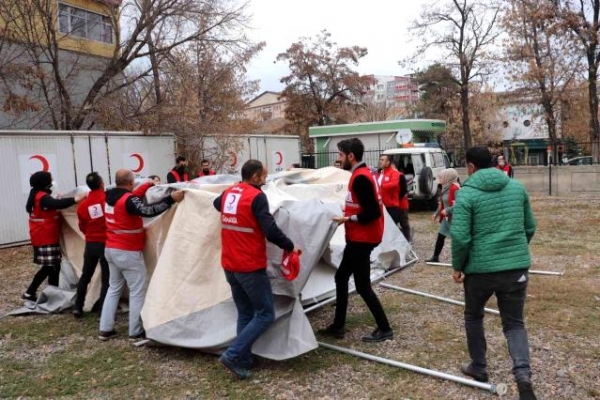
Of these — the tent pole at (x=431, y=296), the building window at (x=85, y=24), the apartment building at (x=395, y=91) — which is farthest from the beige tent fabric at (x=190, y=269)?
the apartment building at (x=395, y=91)

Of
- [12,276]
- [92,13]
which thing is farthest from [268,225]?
[92,13]

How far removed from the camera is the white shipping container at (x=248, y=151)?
50.7 feet

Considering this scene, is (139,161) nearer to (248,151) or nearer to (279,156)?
(248,151)

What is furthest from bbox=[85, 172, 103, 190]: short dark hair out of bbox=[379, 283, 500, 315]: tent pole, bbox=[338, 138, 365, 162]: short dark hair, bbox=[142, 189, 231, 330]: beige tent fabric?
bbox=[379, 283, 500, 315]: tent pole

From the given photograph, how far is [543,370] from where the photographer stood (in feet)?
12.9

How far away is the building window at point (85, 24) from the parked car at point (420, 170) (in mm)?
10309

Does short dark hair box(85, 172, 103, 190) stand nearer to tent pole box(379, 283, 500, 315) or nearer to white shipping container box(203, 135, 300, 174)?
tent pole box(379, 283, 500, 315)

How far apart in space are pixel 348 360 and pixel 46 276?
162 inches

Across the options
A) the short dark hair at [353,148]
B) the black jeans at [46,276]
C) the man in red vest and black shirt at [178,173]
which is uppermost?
the short dark hair at [353,148]

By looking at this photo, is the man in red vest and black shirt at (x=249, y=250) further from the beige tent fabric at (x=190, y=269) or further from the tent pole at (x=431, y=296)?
the tent pole at (x=431, y=296)

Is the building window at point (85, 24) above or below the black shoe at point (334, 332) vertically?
above

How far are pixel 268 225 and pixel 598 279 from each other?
204 inches

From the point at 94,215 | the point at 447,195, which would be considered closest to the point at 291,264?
the point at 94,215

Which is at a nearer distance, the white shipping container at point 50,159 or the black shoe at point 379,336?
the black shoe at point 379,336
